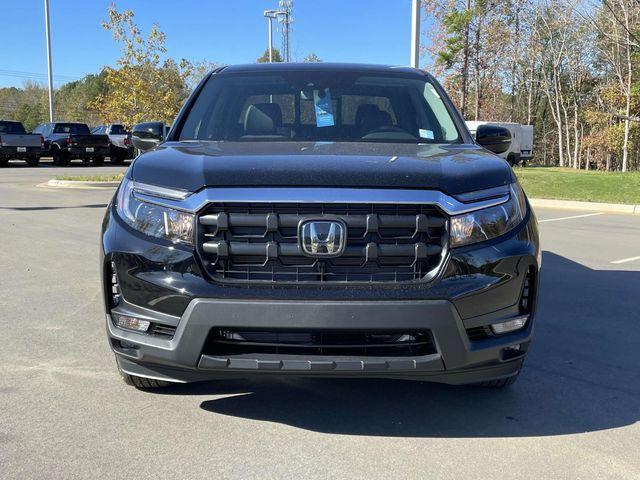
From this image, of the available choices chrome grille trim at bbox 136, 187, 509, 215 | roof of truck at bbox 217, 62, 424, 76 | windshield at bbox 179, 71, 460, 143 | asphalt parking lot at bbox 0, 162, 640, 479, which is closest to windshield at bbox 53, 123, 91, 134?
asphalt parking lot at bbox 0, 162, 640, 479

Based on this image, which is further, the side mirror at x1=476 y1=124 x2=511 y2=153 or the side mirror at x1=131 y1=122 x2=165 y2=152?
the side mirror at x1=131 y1=122 x2=165 y2=152

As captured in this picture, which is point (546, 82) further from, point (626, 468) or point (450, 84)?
point (626, 468)

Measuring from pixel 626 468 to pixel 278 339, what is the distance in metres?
1.67

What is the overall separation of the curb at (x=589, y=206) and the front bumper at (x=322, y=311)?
12.5 metres

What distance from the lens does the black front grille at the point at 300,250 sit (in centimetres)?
281

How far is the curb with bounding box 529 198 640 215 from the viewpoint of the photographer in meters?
14.1

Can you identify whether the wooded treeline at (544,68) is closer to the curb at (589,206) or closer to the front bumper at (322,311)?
the curb at (589,206)

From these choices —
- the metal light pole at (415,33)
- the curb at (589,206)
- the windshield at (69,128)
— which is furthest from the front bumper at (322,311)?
the windshield at (69,128)

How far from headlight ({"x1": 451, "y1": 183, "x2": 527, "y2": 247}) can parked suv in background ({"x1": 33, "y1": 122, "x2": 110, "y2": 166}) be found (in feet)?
89.4

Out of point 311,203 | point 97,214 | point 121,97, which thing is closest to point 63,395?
point 311,203

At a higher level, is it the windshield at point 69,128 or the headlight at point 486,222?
the windshield at point 69,128

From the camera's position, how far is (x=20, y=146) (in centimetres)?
2684

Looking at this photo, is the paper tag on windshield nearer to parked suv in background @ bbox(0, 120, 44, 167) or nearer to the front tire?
parked suv in background @ bbox(0, 120, 44, 167)

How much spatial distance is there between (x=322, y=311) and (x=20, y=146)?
2749cm
